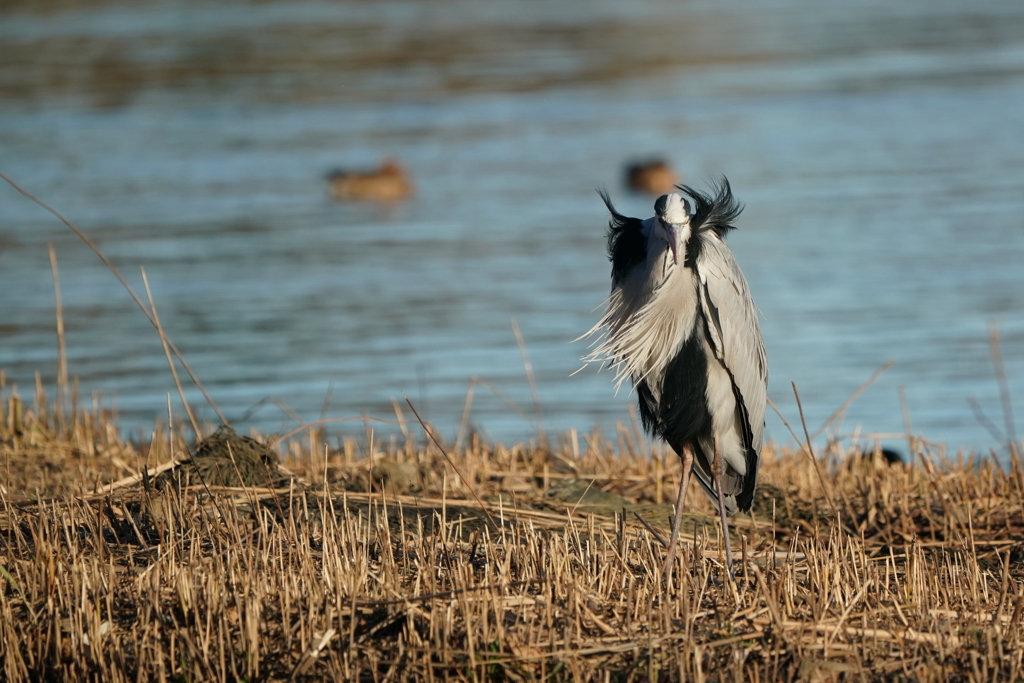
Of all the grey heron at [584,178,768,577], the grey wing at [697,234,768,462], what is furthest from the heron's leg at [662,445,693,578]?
the grey wing at [697,234,768,462]

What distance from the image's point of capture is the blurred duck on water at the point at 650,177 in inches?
821

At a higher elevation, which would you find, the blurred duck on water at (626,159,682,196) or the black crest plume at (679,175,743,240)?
the blurred duck on water at (626,159,682,196)

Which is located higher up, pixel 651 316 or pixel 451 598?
pixel 651 316

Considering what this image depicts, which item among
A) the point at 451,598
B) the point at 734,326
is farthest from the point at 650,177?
the point at 451,598

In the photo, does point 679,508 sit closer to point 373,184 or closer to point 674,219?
point 674,219

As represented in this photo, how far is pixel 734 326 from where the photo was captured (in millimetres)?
5172

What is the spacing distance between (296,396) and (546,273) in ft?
15.6

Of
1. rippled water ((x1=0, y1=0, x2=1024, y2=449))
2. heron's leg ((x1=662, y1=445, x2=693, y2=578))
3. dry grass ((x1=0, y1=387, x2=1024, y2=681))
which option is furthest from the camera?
rippled water ((x1=0, y1=0, x2=1024, y2=449))

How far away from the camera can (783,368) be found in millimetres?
11375

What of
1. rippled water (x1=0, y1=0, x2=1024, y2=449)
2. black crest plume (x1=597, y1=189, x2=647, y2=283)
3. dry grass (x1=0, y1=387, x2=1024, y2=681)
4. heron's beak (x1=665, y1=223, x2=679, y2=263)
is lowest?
dry grass (x1=0, y1=387, x2=1024, y2=681)

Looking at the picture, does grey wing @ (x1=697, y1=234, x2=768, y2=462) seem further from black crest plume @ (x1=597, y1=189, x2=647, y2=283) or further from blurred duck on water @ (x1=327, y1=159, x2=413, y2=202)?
blurred duck on water @ (x1=327, y1=159, x2=413, y2=202)

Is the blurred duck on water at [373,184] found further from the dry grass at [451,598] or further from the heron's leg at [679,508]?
the heron's leg at [679,508]

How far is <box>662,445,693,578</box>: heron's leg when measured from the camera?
4273mm

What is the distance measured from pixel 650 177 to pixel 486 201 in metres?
3.01
